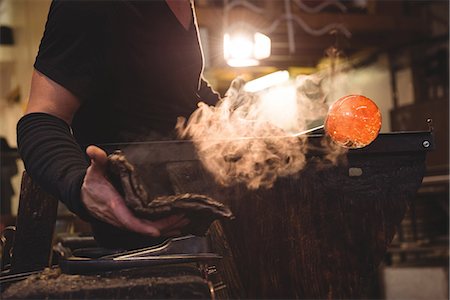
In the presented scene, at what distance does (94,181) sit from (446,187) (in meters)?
7.03

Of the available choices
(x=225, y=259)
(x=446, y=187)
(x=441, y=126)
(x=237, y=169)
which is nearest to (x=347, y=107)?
(x=237, y=169)

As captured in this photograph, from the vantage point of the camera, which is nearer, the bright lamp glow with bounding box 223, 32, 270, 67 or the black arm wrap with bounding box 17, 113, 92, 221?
the black arm wrap with bounding box 17, 113, 92, 221

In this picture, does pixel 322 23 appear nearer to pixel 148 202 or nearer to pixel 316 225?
pixel 316 225

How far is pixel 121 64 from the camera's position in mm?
1875

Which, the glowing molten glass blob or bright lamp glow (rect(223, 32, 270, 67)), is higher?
bright lamp glow (rect(223, 32, 270, 67))

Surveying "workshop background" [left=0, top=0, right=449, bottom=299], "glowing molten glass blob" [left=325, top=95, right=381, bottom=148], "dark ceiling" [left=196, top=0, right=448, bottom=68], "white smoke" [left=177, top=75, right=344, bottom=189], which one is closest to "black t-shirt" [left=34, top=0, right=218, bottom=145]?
"white smoke" [left=177, top=75, right=344, bottom=189]

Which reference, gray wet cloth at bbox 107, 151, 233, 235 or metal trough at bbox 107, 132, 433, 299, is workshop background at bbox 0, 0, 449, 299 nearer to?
metal trough at bbox 107, 132, 433, 299

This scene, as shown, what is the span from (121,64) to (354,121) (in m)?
0.69

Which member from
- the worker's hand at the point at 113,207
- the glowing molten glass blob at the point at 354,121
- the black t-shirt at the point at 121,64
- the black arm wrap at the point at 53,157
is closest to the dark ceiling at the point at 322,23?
the black t-shirt at the point at 121,64

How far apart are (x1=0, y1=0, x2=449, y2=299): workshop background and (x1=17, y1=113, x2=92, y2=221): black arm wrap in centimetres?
578

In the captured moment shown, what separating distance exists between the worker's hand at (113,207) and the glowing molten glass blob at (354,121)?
1.88 feet

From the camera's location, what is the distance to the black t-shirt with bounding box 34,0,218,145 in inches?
68.6

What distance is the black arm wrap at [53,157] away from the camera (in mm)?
1483

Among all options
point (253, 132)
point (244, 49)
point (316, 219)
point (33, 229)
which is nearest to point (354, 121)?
point (316, 219)
